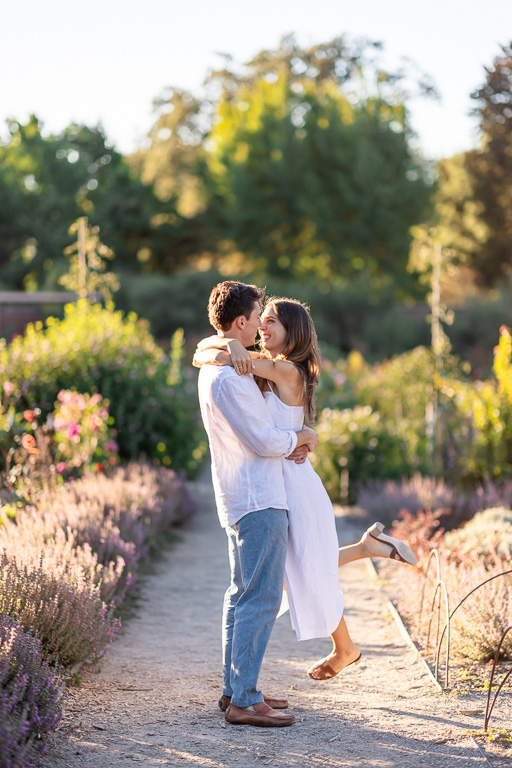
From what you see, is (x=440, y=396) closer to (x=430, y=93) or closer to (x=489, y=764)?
(x=489, y=764)

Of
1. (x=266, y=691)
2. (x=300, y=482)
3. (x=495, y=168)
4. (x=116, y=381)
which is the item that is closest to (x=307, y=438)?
(x=300, y=482)

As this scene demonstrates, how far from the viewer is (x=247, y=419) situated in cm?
323

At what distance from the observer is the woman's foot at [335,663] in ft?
12.1

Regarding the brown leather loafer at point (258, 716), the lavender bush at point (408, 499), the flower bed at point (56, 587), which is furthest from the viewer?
the lavender bush at point (408, 499)

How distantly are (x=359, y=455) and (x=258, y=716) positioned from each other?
5.72 m

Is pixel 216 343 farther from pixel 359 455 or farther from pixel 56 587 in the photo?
pixel 359 455

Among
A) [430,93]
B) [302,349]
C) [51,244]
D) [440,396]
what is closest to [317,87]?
[430,93]

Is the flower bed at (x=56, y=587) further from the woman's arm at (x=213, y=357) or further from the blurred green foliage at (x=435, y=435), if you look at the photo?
the blurred green foliage at (x=435, y=435)

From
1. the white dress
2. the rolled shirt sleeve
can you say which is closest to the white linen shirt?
the rolled shirt sleeve

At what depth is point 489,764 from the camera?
2949 mm

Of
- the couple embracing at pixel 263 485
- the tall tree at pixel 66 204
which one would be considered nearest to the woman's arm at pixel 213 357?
the couple embracing at pixel 263 485

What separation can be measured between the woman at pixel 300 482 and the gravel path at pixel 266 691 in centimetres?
43

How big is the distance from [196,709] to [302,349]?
1.58 metres

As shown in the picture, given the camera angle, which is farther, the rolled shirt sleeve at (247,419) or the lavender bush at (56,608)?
the lavender bush at (56,608)
